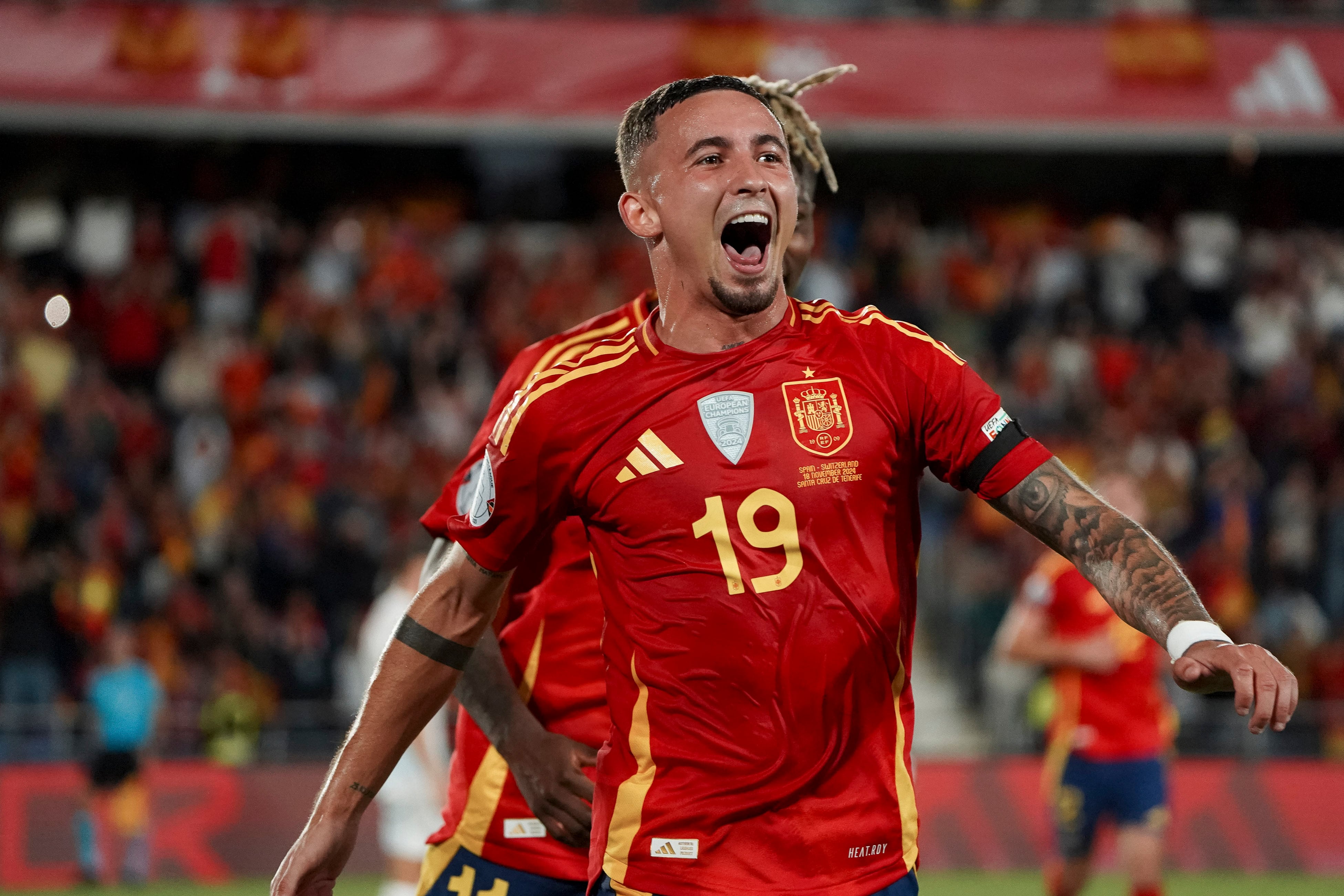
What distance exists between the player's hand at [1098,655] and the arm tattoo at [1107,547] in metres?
5.19

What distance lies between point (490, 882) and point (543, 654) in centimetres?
60

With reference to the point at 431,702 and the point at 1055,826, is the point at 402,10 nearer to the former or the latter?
the point at 1055,826

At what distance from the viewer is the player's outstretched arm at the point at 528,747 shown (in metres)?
3.86

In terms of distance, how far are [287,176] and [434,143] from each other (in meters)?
1.72

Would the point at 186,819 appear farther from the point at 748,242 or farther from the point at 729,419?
the point at 729,419

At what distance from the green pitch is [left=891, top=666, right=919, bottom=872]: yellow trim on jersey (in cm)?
806

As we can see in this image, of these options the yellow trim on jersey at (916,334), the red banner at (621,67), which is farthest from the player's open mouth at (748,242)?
the red banner at (621,67)

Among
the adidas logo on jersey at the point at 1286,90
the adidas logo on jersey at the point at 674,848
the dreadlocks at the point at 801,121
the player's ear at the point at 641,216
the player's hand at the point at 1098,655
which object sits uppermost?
the adidas logo on jersey at the point at 1286,90

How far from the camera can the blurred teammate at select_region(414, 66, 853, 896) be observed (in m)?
3.95

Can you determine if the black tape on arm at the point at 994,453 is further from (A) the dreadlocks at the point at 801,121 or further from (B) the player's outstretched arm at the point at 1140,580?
(A) the dreadlocks at the point at 801,121

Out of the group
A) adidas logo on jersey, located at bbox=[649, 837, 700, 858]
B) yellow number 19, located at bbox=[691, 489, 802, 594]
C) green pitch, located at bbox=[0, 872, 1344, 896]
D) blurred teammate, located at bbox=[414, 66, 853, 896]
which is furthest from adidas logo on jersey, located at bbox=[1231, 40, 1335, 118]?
adidas logo on jersey, located at bbox=[649, 837, 700, 858]

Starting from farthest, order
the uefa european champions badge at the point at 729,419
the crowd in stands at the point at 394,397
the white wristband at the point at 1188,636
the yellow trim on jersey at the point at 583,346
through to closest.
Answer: the crowd in stands at the point at 394,397 → the yellow trim on jersey at the point at 583,346 → the uefa european champions badge at the point at 729,419 → the white wristband at the point at 1188,636

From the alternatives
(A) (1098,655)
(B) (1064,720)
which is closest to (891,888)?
(A) (1098,655)

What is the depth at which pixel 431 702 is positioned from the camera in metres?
3.52
